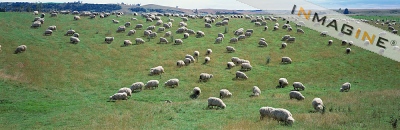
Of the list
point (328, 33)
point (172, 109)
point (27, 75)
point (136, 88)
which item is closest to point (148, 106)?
point (172, 109)

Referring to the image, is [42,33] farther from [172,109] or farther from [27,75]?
[172,109]

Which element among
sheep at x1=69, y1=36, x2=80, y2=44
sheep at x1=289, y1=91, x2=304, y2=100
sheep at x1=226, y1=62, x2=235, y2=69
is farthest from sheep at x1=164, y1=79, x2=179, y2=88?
sheep at x1=69, y1=36, x2=80, y2=44

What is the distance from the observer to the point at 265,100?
23547mm

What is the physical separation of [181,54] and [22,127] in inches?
955

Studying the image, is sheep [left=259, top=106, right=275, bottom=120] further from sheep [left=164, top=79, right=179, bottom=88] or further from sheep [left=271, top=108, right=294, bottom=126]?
sheep [left=164, top=79, right=179, bottom=88]

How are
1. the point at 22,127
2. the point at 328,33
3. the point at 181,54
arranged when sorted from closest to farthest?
the point at 22,127 < the point at 181,54 < the point at 328,33

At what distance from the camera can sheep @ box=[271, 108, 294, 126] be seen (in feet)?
52.5

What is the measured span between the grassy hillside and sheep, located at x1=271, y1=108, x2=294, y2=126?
18.9 inches

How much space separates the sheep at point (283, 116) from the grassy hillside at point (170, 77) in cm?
48

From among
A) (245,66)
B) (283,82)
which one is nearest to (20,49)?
(245,66)

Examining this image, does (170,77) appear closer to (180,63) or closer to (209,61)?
(180,63)

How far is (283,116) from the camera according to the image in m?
16.5

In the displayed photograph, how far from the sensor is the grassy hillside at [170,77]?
18.6 metres

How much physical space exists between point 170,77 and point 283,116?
1752 cm
